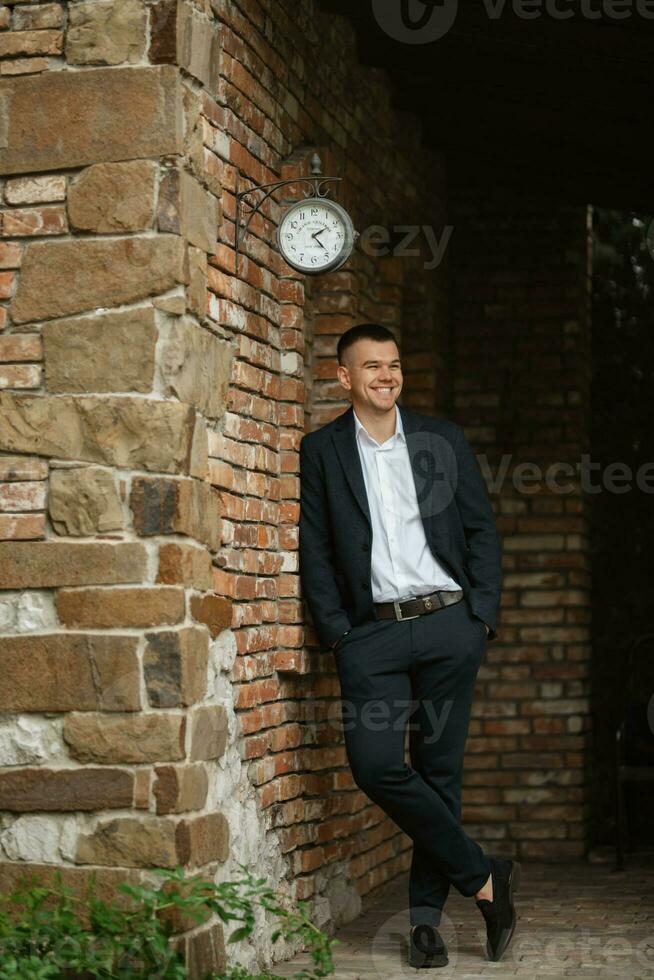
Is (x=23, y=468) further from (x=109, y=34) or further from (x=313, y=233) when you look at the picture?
(x=313, y=233)

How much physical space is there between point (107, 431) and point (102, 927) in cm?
124

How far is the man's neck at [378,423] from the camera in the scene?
484 centimetres

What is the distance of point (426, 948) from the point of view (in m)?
4.55

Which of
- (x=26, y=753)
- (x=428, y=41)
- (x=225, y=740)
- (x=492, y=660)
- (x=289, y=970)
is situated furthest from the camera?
(x=492, y=660)

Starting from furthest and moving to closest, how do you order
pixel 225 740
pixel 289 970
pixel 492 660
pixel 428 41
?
1. pixel 492 660
2. pixel 428 41
3. pixel 289 970
4. pixel 225 740

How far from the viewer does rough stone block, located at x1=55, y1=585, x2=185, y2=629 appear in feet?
12.2

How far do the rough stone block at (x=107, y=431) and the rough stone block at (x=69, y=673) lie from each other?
47 centimetres

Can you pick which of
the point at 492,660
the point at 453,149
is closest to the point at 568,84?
the point at 453,149

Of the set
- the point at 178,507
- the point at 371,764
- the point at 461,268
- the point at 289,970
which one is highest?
the point at 461,268

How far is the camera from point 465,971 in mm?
4461

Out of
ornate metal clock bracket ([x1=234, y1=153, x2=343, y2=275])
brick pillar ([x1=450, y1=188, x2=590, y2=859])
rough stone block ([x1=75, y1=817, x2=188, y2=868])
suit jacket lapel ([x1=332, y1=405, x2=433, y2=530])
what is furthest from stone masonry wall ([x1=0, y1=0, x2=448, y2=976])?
brick pillar ([x1=450, y1=188, x2=590, y2=859])

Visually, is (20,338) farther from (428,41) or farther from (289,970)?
(428,41)

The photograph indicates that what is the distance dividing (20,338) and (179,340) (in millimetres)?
425

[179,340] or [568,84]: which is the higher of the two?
[568,84]
